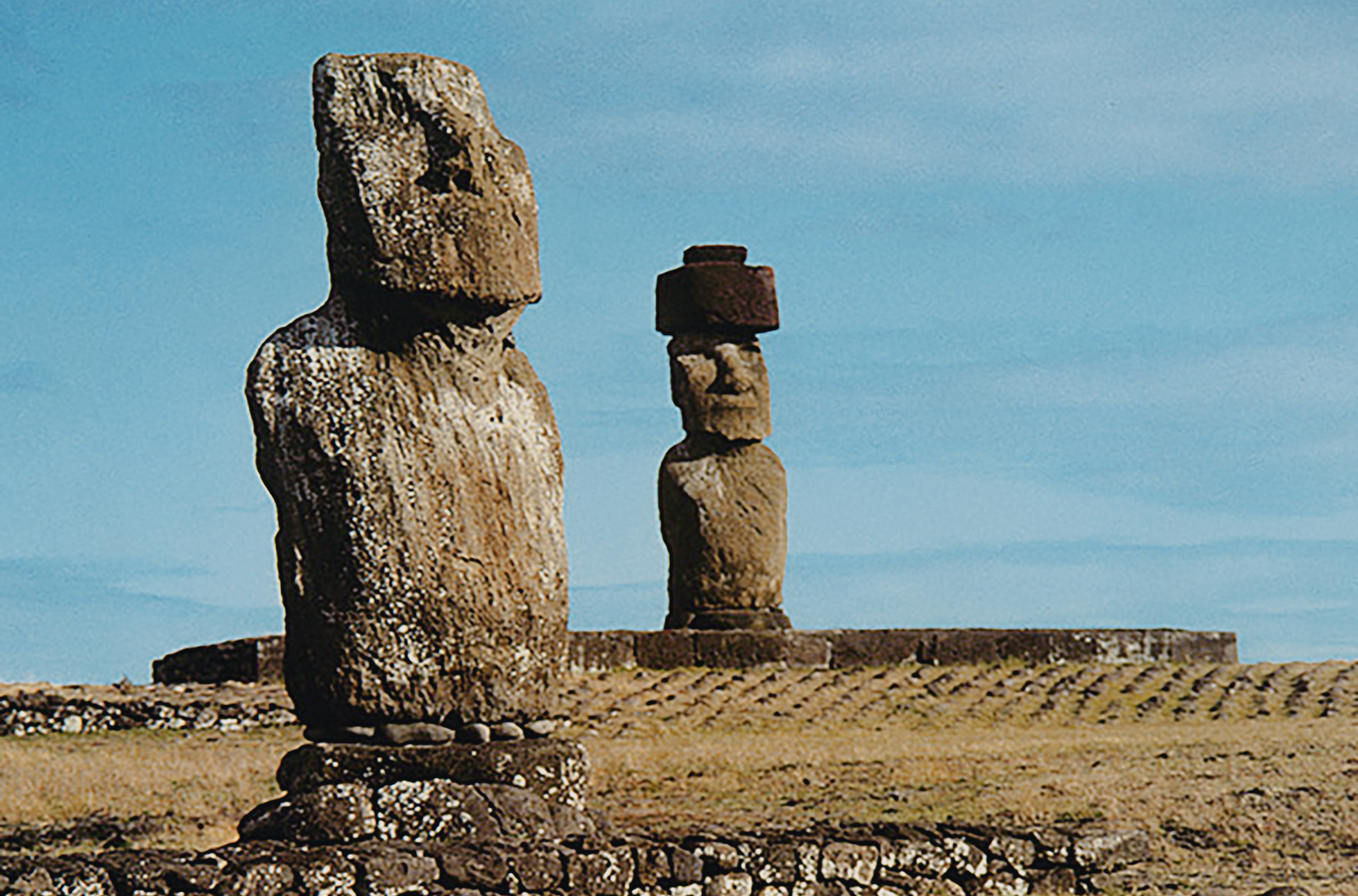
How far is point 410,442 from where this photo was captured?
28.4 ft

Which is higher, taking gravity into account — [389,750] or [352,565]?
[352,565]

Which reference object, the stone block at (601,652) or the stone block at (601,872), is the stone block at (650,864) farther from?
the stone block at (601,652)

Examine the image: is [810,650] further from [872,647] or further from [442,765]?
[442,765]

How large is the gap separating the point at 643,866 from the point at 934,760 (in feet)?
17.4

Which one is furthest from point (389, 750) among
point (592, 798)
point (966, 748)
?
point (966, 748)

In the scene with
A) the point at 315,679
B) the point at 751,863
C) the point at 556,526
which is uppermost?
the point at 556,526

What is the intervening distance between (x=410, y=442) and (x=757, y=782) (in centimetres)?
486

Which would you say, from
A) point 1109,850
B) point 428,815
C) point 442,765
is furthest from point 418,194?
Answer: point 1109,850

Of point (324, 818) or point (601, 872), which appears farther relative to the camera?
point (324, 818)

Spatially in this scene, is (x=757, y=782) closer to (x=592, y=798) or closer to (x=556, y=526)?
(x=592, y=798)

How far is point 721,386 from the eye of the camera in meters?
20.8

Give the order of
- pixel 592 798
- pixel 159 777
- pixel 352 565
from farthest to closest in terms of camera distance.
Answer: pixel 159 777, pixel 592 798, pixel 352 565

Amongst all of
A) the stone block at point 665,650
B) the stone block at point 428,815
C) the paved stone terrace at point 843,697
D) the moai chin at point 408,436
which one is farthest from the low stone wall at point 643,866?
the stone block at point 665,650

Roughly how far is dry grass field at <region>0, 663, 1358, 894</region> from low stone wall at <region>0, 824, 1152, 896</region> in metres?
0.53
